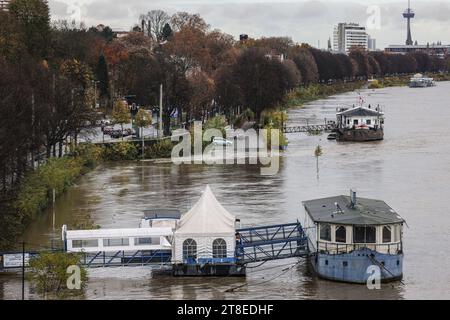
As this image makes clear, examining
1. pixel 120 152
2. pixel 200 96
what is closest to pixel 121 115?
pixel 120 152

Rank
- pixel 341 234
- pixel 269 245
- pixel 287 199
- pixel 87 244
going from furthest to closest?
pixel 287 199 → pixel 269 245 → pixel 87 244 → pixel 341 234

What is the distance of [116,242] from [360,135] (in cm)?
4812

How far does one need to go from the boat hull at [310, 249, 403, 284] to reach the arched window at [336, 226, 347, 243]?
0.45 meters

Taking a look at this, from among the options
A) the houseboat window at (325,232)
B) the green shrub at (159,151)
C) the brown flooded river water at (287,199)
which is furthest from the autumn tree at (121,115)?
the houseboat window at (325,232)

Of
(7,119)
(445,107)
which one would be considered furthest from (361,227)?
(445,107)

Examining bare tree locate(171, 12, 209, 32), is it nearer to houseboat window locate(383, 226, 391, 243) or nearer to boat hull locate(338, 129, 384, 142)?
boat hull locate(338, 129, 384, 142)

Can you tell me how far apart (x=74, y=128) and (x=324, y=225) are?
30.0m

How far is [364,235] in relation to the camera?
103 ft

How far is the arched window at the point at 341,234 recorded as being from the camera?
104 feet

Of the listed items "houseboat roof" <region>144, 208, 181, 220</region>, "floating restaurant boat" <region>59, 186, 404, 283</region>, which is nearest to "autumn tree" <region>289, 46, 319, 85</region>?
"houseboat roof" <region>144, 208, 181, 220</region>

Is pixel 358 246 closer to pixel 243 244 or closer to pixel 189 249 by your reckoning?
pixel 243 244

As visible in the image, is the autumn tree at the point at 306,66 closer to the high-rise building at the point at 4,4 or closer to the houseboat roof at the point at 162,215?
the high-rise building at the point at 4,4

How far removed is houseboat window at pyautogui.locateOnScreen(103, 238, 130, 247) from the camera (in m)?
33.7

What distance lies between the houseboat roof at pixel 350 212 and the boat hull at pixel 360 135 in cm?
4429
